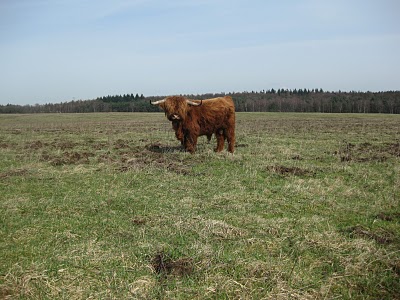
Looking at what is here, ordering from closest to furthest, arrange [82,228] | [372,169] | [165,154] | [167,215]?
[82,228] < [167,215] < [372,169] < [165,154]

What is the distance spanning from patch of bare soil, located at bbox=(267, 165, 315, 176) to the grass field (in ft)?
0.19

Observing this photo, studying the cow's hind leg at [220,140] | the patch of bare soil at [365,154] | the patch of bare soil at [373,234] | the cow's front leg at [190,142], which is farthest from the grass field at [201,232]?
the cow's hind leg at [220,140]

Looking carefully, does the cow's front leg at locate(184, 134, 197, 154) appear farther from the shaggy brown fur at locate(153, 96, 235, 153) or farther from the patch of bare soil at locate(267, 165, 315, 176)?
the patch of bare soil at locate(267, 165, 315, 176)

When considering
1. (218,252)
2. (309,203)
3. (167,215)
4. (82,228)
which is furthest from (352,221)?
(82,228)

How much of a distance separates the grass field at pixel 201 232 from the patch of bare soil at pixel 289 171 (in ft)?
0.19

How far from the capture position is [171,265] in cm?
443

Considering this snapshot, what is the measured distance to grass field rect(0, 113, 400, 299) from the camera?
156 inches

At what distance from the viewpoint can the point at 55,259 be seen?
15.1 feet

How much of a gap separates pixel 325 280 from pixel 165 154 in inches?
369

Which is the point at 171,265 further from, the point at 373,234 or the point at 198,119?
the point at 198,119

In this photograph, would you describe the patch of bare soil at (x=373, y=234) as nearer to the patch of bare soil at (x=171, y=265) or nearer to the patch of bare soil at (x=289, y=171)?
the patch of bare soil at (x=171, y=265)

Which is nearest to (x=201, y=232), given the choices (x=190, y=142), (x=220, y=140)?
(x=190, y=142)

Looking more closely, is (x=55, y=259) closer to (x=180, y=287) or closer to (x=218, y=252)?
(x=180, y=287)

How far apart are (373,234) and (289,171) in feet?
15.6
